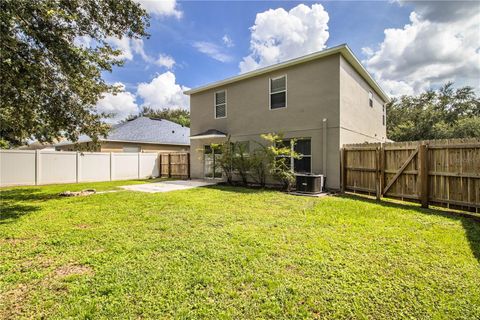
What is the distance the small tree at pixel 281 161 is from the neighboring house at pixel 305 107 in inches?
21.3

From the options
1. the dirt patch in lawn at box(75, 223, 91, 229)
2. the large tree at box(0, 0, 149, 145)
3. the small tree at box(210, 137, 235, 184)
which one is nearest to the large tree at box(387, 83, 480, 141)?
the small tree at box(210, 137, 235, 184)

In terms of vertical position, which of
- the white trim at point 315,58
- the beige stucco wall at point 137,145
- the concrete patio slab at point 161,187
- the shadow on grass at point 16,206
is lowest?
the shadow on grass at point 16,206

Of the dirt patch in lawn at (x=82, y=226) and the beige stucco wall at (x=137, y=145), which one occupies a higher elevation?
the beige stucco wall at (x=137, y=145)

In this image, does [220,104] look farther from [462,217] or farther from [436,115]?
[436,115]

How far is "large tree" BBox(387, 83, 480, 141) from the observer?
826 inches

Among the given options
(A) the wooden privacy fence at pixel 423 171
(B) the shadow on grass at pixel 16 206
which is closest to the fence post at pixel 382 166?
Answer: (A) the wooden privacy fence at pixel 423 171

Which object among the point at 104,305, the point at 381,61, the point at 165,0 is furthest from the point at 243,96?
the point at 381,61

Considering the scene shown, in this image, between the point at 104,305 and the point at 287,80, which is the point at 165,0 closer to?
the point at 287,80

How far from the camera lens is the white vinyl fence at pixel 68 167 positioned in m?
11.7

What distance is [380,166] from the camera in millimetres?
7773

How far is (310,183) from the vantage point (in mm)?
8773

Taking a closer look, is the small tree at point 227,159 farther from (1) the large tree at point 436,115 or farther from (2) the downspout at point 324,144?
(1) the large tree at point 436,115

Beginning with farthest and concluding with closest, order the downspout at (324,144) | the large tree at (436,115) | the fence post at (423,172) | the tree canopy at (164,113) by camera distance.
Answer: the tree canopy at (164,113)
the large tree at (436,115)
the downspout at (324,144)
the fence post at (423,172)

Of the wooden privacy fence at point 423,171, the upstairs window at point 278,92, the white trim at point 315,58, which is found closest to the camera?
the wooden privacy fence at point 423,171
